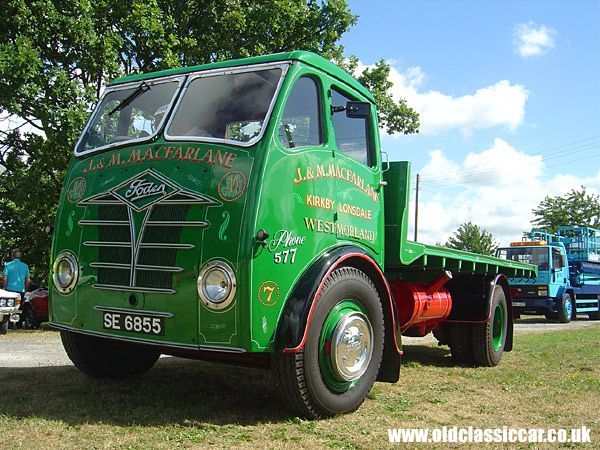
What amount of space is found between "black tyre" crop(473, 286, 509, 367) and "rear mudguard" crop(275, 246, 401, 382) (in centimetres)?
296

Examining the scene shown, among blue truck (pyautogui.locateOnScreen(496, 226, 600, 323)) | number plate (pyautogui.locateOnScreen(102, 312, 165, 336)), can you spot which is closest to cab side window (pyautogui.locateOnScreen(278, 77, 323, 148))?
number plate (pyautogui.locateOnScreen(102, 312, 165, 336))

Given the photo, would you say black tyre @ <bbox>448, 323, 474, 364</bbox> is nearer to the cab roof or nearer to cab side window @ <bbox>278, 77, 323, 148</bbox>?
the cab roof

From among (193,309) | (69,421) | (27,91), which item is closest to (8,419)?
(69,421)

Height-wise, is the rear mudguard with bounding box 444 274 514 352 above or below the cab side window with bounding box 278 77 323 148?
below

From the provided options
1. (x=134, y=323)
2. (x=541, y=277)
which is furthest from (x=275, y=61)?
(x=541, y=277)

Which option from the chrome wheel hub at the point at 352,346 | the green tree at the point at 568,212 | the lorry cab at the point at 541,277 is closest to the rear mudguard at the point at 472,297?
the chrome wheel hub at the point at 352,346

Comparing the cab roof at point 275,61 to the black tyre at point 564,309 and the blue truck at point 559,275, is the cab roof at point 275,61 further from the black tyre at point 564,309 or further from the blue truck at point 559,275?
the black tyre at point 564,309

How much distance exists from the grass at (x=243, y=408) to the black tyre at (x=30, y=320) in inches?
383

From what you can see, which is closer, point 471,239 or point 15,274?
point 15,274

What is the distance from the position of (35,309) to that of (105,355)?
10.9m

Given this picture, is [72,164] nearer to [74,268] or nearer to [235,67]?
[74,268]

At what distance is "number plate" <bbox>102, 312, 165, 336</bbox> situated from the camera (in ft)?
14.2

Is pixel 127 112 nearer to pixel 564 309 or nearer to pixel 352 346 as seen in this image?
pixel 352 346

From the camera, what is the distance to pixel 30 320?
611 inches
